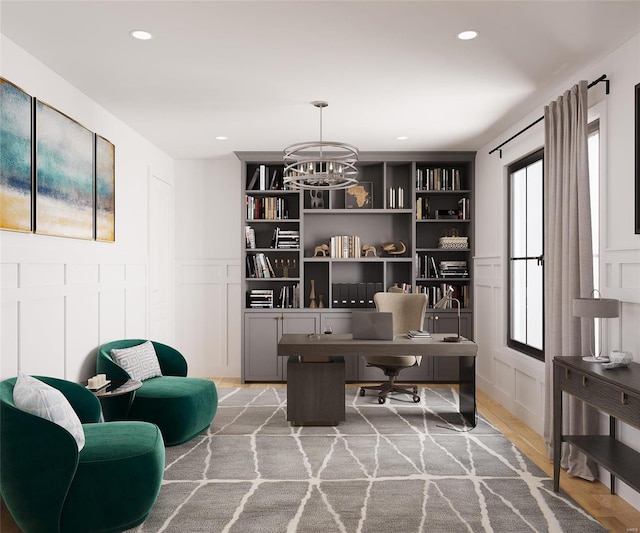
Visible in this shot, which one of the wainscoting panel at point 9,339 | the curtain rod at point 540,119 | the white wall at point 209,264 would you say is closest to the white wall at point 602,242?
the curtain rod at point 540,119

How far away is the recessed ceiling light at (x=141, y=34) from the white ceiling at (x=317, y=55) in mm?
42

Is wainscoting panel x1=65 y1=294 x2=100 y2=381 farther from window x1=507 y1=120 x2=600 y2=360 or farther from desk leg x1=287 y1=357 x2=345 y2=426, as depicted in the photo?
window x1=507 y1=120 x2=600 y2=360

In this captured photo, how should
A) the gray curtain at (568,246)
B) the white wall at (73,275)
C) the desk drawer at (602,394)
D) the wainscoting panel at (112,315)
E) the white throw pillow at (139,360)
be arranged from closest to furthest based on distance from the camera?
the desk drawer at (602,394), the white wall at (73,275), the gray curtain at (568,246), the white throw pillow at (139,360), the wainscoting panel at (112,315)

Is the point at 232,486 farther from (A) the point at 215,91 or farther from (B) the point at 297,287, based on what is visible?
(B) the point at 297,287

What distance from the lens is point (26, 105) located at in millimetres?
3162

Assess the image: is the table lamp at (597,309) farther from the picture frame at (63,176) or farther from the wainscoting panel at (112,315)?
the wainscoting panel at (112,315)

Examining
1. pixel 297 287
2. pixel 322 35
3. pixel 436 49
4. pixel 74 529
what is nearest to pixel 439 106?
pixel 436 49

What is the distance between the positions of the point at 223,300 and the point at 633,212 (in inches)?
181

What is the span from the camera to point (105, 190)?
432 centimetres

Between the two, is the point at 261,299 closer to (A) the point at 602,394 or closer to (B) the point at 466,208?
(B) the point at 466,208

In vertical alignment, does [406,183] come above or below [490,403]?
above

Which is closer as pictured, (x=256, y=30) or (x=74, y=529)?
(x=74, y=529)

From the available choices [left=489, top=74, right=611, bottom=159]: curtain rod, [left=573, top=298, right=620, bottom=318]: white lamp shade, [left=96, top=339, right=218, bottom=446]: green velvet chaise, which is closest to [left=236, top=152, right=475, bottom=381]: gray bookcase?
[left=489, top=74, right=611, bottom=159]: curtain rod

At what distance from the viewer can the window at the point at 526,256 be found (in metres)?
4.46
